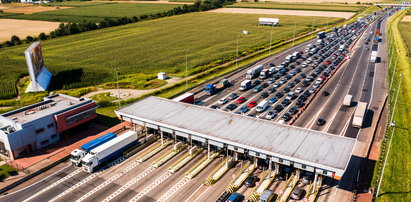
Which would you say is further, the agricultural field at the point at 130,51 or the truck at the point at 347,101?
the agricultural field at the point at 130,51

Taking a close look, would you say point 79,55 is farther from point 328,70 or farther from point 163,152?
point 328,70

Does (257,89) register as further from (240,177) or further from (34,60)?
(34,60)

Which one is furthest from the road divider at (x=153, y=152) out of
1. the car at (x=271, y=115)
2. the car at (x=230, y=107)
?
the car at (x=271, y=115)

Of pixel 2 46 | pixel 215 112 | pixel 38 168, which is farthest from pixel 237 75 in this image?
pixel 2 46

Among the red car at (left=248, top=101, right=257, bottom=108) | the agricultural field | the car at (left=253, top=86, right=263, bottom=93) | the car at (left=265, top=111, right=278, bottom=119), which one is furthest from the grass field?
the agricultural field

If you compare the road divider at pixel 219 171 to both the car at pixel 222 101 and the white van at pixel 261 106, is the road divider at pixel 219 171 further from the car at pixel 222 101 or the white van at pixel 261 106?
the car at pixel 222 101

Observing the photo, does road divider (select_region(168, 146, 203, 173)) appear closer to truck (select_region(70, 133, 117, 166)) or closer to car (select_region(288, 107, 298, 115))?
truck (select_region(70, 133, 117, 166))
